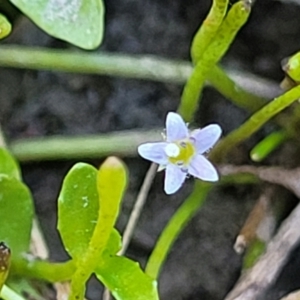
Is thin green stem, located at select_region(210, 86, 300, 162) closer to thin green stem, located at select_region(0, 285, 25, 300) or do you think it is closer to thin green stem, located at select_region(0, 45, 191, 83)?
thin green stem, located at select_region(0, 45, 191, 83)

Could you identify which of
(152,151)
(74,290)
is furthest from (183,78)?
(74,290)

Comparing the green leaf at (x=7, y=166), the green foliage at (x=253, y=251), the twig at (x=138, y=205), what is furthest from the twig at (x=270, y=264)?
the green leaf at (x=7, y=166)

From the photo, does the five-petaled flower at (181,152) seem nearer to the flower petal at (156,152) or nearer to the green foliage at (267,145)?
the flower petal at (156,152)

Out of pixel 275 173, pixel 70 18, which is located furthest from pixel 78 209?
pixel 275 173

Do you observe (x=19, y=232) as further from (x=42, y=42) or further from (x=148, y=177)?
(x=42, y=42)

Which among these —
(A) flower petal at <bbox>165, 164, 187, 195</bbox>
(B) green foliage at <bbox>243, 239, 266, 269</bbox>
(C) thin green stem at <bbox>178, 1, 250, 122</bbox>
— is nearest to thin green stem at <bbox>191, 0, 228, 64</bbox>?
(C) thin green stem at <bbox>178, 1, 250, 122</bbox>
